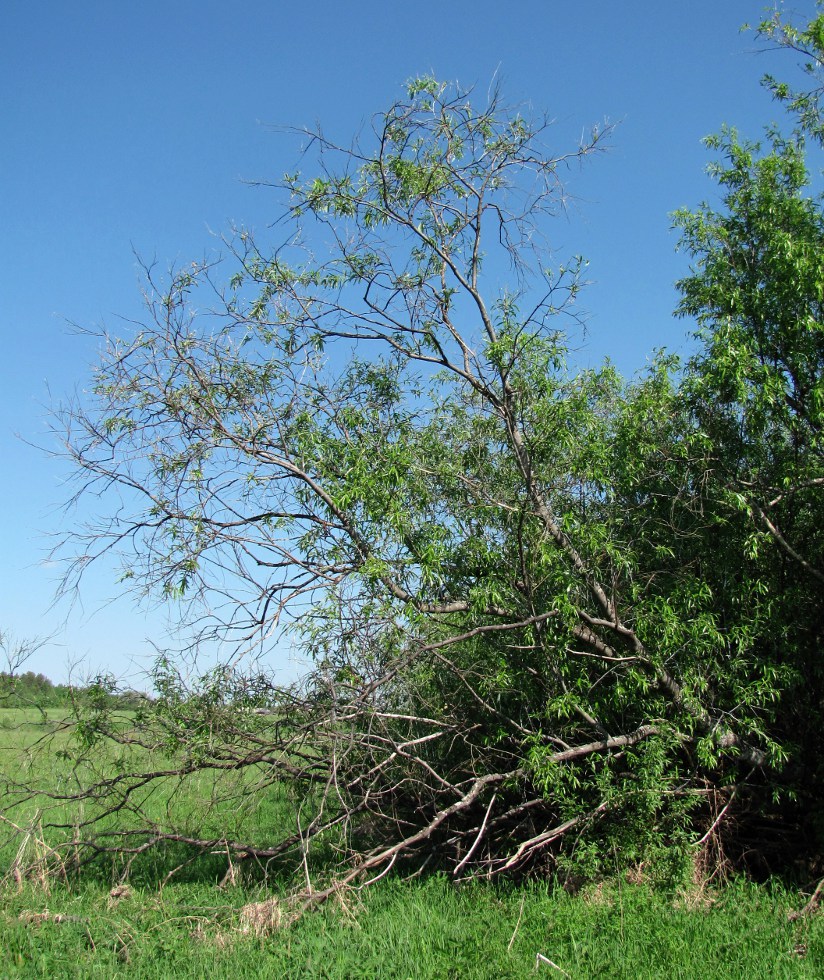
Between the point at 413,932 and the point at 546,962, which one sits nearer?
the point at 546,962

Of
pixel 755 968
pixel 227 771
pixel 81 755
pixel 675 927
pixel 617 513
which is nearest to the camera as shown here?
pixel 755 968

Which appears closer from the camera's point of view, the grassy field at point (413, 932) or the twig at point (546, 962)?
the twig at point (546, 962)

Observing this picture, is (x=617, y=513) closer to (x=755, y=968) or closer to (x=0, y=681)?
(x=755, y=968)

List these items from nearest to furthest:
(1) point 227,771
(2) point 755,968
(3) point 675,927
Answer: (2) point 755,968, (3) point 675,927, (1) point 227,771

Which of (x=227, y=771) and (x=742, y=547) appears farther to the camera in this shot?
(x=742, y=547)

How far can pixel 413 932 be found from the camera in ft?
21.6

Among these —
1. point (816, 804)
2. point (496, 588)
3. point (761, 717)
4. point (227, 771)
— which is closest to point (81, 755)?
point (227, 771)

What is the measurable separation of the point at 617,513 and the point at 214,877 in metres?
5.84

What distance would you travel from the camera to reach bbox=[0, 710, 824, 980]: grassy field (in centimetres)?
583

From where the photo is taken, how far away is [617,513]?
8.83 meters

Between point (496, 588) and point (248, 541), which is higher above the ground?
point (248, 541)

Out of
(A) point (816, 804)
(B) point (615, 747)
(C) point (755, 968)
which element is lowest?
(C) point (755, 968)

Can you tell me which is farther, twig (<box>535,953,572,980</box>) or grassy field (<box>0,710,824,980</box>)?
grassy field (<box>0,710,824,980</box>)

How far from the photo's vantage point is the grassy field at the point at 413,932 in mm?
5832
